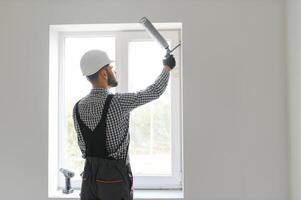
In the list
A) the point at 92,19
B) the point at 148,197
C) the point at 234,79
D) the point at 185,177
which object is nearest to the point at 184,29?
the point at 234,79

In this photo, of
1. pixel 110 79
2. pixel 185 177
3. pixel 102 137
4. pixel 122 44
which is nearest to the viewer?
pixel 102 137

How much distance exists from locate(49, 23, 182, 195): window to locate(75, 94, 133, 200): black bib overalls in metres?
0.70

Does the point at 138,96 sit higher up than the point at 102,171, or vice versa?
the point at 138,96

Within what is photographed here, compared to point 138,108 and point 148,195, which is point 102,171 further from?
point 138,108

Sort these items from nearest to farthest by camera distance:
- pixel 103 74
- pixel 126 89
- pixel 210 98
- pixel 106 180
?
1. pixel 106 180
2. pixel 103 74
3. pixel 210 98
4. pixel 126 89

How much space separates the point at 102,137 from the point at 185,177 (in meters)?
0.71

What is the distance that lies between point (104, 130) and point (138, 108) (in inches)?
30.9

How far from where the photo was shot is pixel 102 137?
170 cm

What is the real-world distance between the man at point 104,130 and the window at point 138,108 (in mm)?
653

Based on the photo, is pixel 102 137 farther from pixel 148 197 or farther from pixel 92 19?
pixel 92 19

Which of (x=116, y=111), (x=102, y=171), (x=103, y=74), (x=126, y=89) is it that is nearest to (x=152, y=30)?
(x=103, y=74)

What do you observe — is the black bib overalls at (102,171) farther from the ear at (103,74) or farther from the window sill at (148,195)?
the window sill at (148,195)

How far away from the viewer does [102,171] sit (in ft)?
5.58

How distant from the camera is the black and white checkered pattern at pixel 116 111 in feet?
5.58
